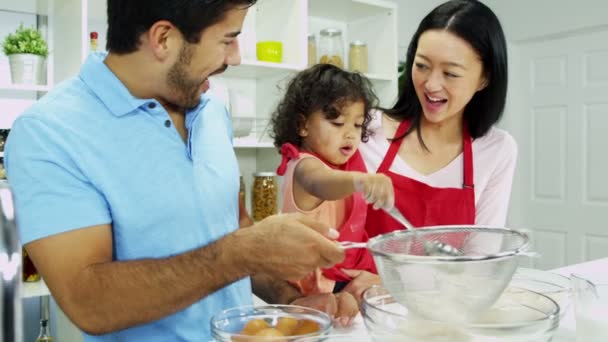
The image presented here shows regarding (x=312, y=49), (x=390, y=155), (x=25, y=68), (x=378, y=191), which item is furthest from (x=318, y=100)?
(x=312, y=49)

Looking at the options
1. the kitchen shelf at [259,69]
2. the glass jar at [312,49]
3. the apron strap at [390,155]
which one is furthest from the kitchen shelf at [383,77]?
the apron strap at [390,155]

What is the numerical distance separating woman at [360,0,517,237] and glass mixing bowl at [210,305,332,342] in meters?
0.84

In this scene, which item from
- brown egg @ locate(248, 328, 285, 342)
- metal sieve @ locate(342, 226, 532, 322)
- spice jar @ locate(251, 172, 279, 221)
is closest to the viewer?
brown egg @ locate(248, 328, 285, 342)

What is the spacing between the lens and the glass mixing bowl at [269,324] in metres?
0.64

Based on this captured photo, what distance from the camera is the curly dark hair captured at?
158 cm

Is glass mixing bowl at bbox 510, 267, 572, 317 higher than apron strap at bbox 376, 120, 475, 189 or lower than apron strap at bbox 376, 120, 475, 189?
lower

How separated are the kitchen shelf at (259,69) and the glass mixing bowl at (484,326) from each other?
6.13ft

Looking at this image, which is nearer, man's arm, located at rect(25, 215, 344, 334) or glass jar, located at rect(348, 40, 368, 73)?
man's arm, located at rect(25, 215, 344, 334)

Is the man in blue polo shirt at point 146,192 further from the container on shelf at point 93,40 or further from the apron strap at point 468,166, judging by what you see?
the container on shelf at point 93,40

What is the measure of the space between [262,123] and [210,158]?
1.62 metres

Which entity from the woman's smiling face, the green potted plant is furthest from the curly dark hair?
the green potted plant

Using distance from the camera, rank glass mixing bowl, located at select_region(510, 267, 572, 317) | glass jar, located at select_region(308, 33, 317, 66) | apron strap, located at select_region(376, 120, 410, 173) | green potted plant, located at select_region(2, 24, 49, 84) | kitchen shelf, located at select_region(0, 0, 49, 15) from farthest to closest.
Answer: glass jar, located at select_region(308, 33, 317, 66) → kitchen shelf, located at select_region(0, 0, 49, 15) → green potted plant, located at select_region(2, 24, 49, 84) → apron strap, located at select_region(376, 120, 410, 173) → glass mixing bowl, located at select_region(510, 267, 572, 317)

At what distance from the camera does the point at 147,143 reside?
1050 millimetres

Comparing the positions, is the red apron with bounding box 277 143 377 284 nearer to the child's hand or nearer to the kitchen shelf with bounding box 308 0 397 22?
the child's hand
